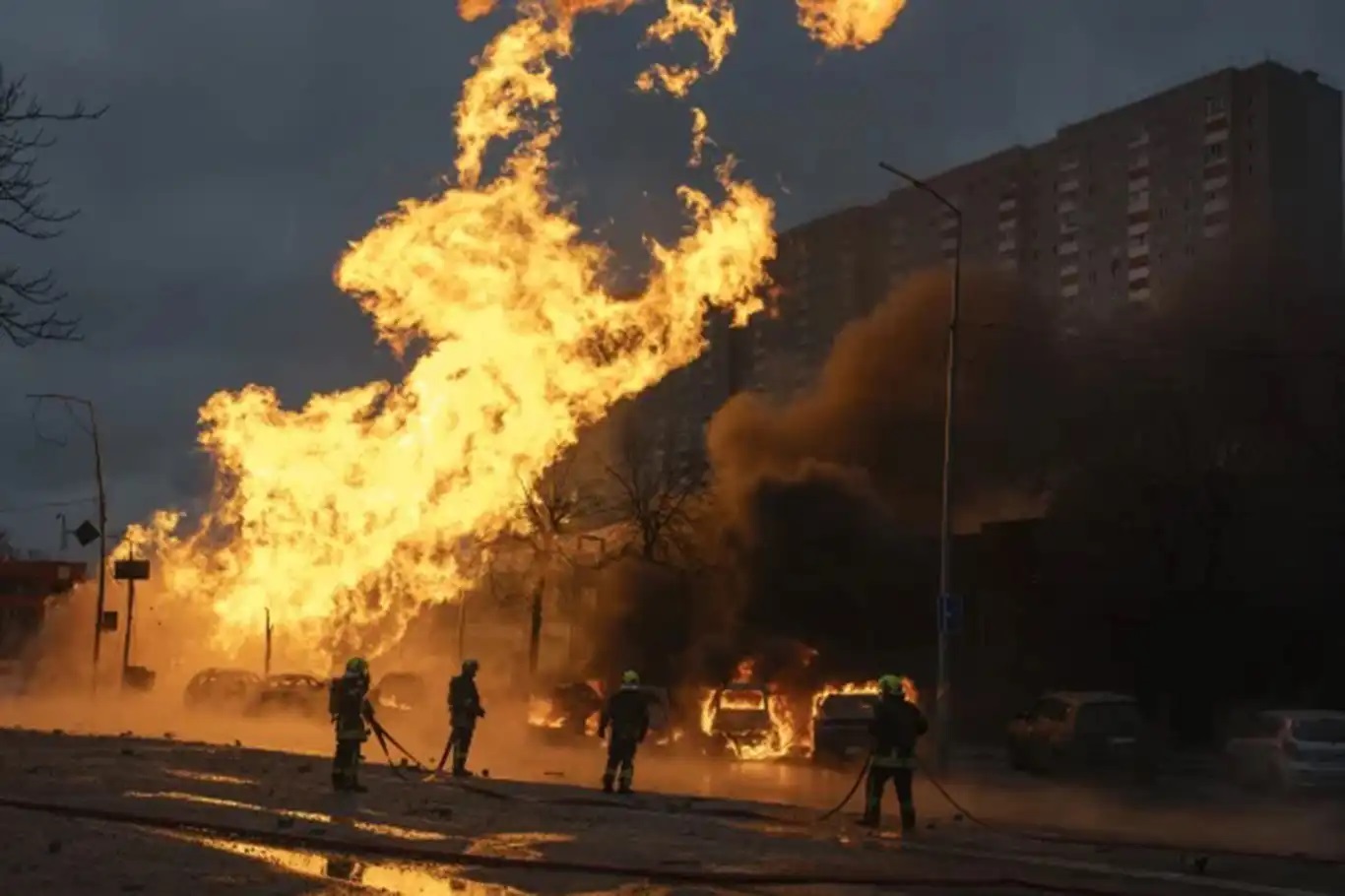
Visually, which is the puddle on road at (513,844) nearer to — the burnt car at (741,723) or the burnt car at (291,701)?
the burnt car at (741,723)

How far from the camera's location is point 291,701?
39.7 m

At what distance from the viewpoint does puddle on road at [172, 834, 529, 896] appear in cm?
1091

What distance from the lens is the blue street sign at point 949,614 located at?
26.1 meters

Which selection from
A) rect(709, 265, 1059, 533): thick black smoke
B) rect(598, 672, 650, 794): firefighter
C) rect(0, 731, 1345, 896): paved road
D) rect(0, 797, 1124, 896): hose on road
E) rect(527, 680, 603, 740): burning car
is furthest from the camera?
rect(709, 265, 1059, 533): thick black smoke

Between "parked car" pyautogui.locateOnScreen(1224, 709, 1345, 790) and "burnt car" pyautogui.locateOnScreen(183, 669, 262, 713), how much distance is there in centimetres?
2584

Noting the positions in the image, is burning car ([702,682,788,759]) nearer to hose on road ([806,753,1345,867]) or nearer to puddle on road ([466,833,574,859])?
hose on road ([806,753,1345,867])

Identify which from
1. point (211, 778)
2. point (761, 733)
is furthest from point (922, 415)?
point (211, 778)

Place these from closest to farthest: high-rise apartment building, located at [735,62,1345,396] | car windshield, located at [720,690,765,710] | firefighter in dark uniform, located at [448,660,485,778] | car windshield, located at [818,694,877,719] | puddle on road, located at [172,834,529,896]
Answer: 1. puddle on road, located at [172,834,529,896]
2. firefighter in dark uniform, located at [448,660,485,778]
3. car windshield, located at [818,694,877,719]
4. car windshield, located at [720,690,765,710]
5. high-rise apartment building, located at [735,62,1345,396]

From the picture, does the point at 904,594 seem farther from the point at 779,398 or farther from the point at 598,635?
the point at 779,398

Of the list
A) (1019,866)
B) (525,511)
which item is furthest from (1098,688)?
(1019,866)

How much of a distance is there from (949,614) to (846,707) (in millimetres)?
4155

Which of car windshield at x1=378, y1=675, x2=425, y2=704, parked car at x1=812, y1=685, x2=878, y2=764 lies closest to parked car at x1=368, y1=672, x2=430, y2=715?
car windshield at x1=378, y1=675, x2=425, y2=704

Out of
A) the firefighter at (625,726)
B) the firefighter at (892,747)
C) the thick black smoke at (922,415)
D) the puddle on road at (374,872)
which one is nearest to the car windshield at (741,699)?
the firefighter at (625,726)

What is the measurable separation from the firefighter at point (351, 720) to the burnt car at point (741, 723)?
1299 centimetres
